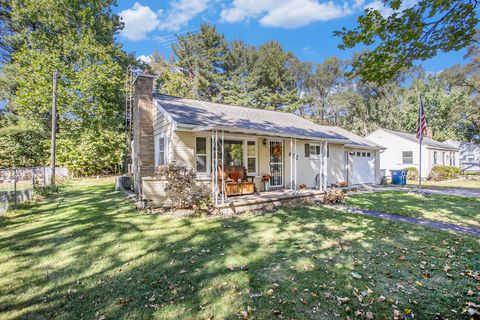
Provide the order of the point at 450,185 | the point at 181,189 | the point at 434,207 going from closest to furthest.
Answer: the point at 181,189 → the point at 434,207 → the point at 450,185

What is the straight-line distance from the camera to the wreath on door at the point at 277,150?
37.7 feet

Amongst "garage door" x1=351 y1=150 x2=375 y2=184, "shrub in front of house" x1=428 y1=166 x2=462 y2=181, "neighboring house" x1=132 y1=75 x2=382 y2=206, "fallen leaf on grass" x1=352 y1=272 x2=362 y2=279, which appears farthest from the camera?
"shrub in front of house" x1=428 y1=166 x2=462 y2=181

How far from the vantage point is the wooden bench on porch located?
9394 millimetres

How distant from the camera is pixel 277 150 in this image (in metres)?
11.6

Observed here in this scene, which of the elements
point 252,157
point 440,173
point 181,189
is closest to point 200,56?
point 252,157

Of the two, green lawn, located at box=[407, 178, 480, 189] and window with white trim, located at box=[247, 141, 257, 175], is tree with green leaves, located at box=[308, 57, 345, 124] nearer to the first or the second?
green lawn, located at box=[407, 178, 480, 189]

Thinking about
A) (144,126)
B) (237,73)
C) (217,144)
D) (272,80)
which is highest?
(237,73)

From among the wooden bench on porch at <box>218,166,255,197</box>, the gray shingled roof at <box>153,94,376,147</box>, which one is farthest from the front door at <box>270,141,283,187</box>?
the wooden bench on porch at <box>218,166,255,197</box>

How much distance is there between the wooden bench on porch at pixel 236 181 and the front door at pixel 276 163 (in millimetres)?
1608

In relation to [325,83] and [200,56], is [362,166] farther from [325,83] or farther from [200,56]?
[325,83]

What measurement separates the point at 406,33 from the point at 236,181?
7466 mm

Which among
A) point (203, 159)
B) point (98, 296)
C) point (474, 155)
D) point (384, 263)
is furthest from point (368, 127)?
point (98, 296)

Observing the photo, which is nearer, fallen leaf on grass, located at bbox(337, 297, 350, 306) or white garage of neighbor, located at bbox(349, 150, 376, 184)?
fallen leaf on grass, located at bbox(337, 297, 350, 306)

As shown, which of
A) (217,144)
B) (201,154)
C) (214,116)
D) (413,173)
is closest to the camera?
(217,144)
